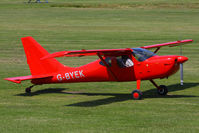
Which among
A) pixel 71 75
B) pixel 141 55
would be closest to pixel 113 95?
pixel 71 75

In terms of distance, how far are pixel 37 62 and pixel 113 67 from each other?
11.5 ft

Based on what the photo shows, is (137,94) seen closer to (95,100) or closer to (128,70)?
(128,70)

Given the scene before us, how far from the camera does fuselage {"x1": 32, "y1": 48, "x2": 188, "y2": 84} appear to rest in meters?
17.1

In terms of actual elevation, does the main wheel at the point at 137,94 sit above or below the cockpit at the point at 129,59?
below

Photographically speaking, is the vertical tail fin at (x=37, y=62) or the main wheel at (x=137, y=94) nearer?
the main wheel at (x=137, y=94)

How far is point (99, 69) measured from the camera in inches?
727

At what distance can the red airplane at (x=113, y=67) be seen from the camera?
56.4 ft

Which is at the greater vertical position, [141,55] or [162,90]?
[141,55]

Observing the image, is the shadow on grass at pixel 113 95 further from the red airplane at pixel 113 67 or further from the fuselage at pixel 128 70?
the fuselage at pixel 128 70

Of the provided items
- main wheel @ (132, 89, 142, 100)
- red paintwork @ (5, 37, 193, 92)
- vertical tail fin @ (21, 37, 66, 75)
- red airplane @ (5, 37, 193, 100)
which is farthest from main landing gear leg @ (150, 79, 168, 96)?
vertical tail fin @ (21, 37, 66, 75)

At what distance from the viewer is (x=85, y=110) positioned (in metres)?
15.9

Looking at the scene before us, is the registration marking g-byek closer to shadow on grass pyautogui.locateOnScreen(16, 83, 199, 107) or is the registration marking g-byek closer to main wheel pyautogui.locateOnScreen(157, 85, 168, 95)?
shadow on grass pyautogui.locateOnScreen(16, 83, 199, 107)

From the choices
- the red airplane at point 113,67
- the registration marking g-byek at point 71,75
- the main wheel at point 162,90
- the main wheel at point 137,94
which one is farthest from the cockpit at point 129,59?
the main wheel at point 162,90

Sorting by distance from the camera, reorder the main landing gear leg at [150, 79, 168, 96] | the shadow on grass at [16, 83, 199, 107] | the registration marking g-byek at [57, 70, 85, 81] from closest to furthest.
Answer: the shadow on grass at [16, 83, 199, 107]
the main landing gear leg at [150, 79, 168, 96]
the registration marking g-byek at [57, 70, 85, 81]
